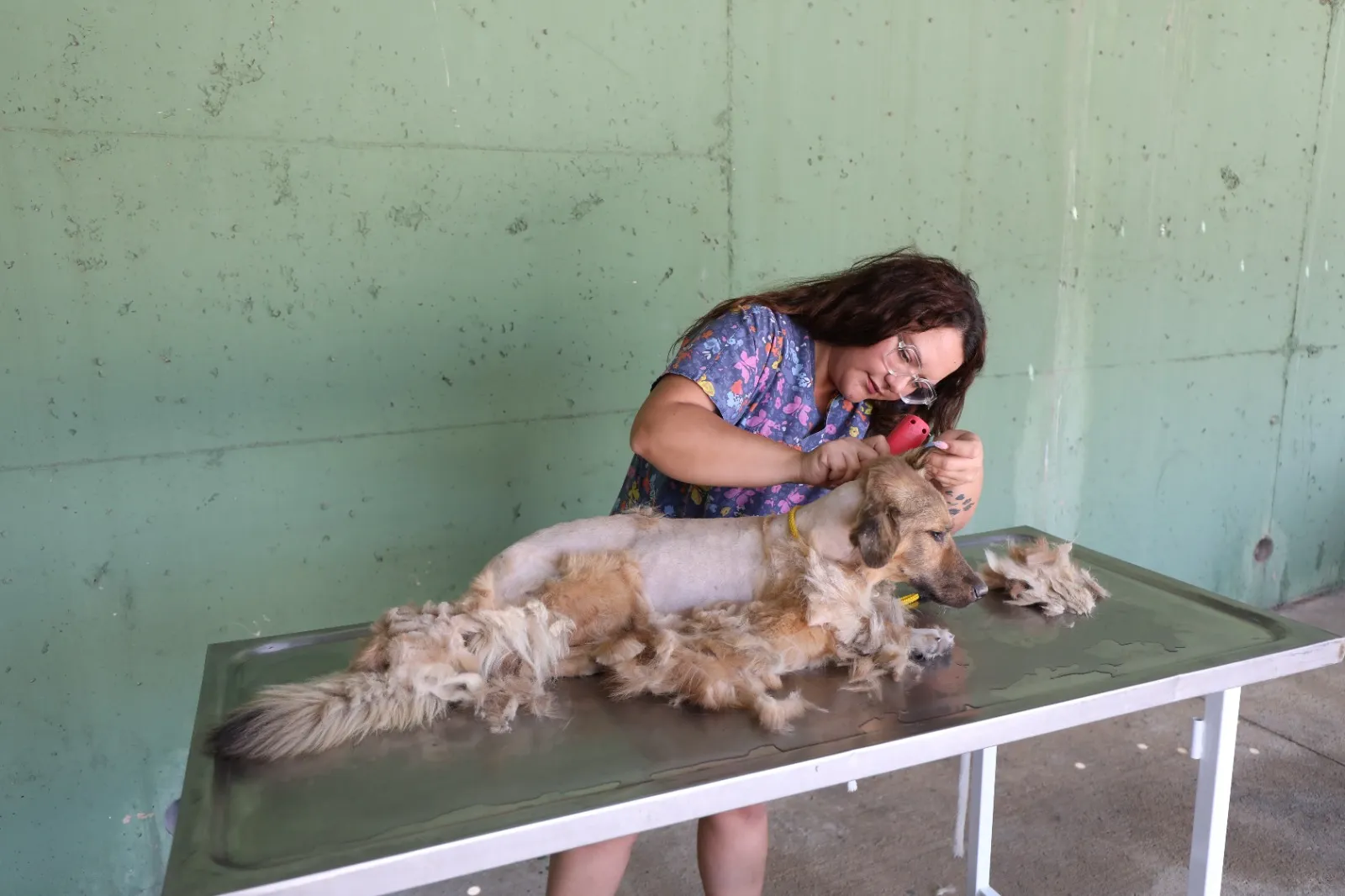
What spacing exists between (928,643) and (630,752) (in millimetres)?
495

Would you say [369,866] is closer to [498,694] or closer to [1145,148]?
[498,694]

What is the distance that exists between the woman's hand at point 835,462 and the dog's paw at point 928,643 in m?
0.24

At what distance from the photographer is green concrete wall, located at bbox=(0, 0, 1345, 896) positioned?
1.83m

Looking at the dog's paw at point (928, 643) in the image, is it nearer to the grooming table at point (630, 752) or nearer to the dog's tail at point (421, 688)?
the grooming table at point (630, 752)

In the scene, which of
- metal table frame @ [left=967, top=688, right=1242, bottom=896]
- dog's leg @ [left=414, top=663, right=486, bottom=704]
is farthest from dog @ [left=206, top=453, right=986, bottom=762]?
metal table frame @ [left=967, top=688, right=1242, bottom=896]

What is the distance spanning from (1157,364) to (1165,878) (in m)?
1.79

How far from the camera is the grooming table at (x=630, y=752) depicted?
2.95ft

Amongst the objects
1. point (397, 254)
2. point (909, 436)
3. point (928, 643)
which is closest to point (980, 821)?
point (928, 643)

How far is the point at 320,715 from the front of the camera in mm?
1085

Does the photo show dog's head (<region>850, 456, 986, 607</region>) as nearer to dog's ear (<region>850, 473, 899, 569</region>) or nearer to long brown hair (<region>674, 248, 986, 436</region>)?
dog's ear (<region>850, 473, 899, 569</region>)

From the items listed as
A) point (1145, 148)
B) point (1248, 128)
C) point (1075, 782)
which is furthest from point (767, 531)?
point (1248, 128)

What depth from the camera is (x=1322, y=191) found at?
346 cm

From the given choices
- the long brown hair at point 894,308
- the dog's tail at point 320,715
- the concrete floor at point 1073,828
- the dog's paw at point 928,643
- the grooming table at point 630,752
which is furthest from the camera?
the concrete floor at point 1073,828

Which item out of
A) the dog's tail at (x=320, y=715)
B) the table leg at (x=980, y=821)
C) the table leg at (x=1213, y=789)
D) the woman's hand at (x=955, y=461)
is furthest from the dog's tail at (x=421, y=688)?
the table leg at (x=980, y=821)
